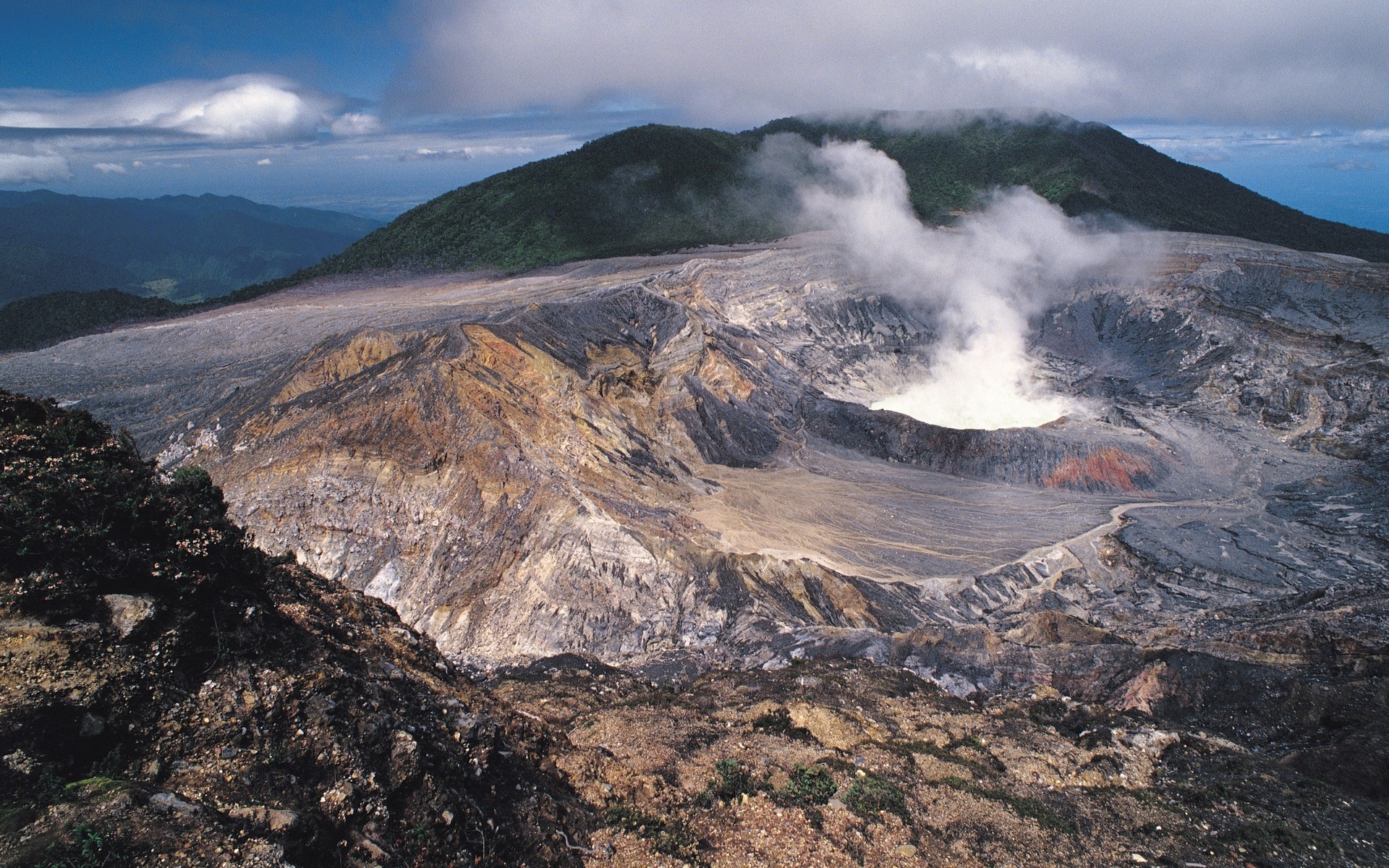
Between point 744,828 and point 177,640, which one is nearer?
point 177,640

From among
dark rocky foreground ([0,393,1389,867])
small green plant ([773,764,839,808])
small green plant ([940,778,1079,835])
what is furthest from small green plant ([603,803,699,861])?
small green plant ([940,778,1079,835])

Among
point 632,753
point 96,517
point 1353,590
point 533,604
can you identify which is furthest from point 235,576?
point 1353,590

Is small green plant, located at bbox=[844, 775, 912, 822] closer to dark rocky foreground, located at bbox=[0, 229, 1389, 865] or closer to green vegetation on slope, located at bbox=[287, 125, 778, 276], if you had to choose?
dark rocky foreground, located at bbox=[0, 229, 1389, 865]

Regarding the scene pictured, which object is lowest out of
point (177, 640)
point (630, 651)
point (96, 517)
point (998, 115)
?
point (630, 651)

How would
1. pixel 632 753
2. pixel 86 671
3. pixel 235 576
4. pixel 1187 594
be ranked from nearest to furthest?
pixel 86 671 → pixel 235 576 → pixel 632 753 → pixel 1187 594

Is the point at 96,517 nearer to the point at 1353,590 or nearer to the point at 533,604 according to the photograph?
the point at 533,604

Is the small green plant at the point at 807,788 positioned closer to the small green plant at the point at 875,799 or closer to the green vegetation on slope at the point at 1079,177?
the small green plant at the point at 875,799

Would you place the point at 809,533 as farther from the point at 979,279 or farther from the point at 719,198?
the point at 719,198
